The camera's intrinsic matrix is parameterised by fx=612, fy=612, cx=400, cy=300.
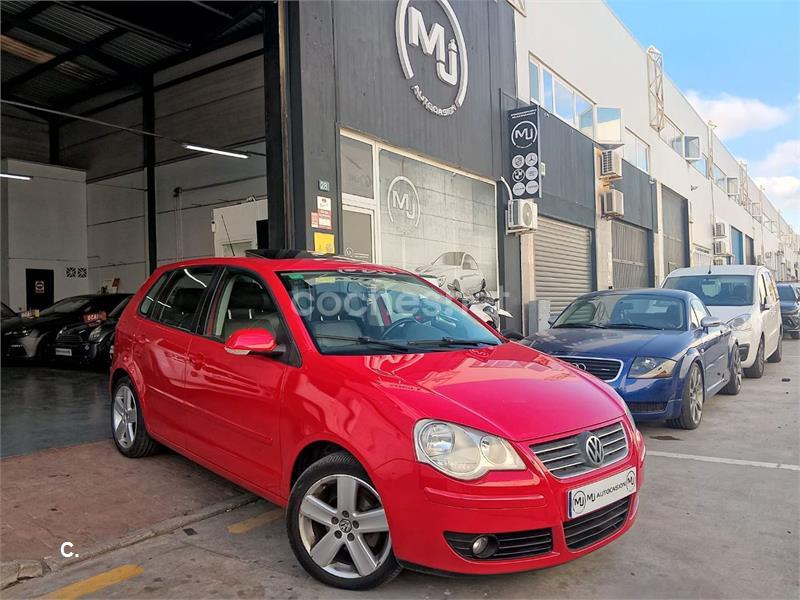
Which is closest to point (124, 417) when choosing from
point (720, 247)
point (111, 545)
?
point (111, 545)

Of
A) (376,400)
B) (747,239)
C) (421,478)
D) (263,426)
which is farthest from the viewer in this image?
(747,239)

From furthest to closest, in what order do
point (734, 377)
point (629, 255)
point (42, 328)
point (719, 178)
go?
point (719, 178)
point (629, 255)
point (42, 328)
point (734, 377)

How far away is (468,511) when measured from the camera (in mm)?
2479

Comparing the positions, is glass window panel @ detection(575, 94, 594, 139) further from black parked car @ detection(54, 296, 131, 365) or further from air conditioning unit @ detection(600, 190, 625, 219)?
black parked car @ detection(54, 296, 131, 365)

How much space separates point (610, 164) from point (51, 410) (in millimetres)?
16211

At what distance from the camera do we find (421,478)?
8.23 ft

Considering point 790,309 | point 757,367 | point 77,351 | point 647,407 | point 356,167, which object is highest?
point 356,167

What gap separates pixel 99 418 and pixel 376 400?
15.6 ft

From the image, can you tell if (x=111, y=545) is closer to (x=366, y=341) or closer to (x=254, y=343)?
(x=254, y=343)

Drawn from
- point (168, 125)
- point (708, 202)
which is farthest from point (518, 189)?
point (708, 202)

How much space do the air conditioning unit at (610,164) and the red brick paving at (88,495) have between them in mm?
16423

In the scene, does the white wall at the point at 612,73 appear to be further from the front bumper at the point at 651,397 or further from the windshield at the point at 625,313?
the front bumper at the point at 651,397

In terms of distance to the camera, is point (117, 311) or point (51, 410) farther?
point (117, 311)

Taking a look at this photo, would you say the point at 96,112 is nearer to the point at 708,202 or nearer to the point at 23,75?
the point at 23,75
